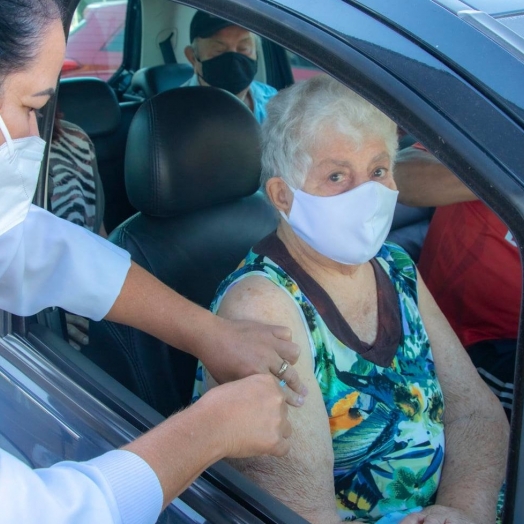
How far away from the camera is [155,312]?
158cm

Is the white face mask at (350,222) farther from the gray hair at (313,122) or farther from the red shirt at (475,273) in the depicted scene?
the red shirt at (475,273)

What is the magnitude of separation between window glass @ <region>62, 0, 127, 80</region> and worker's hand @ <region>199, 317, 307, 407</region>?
3275 mm

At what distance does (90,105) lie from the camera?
3.84 metres

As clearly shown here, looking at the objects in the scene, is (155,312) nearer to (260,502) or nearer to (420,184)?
(260,502)

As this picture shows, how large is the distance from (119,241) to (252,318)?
0.62 meters

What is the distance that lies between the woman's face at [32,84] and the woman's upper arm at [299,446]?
61 centimetres

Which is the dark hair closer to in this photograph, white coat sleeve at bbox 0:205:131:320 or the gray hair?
white coat sleeve at bbox 0:205:131:320

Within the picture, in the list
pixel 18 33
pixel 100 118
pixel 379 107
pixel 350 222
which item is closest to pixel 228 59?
pixel 100 118

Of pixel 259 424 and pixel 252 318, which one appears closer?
pixel 259 424

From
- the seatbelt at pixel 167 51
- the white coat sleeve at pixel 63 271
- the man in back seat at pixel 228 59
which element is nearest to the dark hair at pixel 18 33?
the white coat sleeve at pixel 63 271

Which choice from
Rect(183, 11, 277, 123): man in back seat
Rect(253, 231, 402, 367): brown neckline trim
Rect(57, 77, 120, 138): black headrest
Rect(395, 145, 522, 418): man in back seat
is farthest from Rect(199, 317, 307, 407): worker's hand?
Rect(57, 77, 120, 138): black headrest

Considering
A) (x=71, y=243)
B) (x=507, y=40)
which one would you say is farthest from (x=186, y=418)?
(x=507, y=40)

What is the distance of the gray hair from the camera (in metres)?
1.71

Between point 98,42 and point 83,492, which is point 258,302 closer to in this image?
point 83,492
